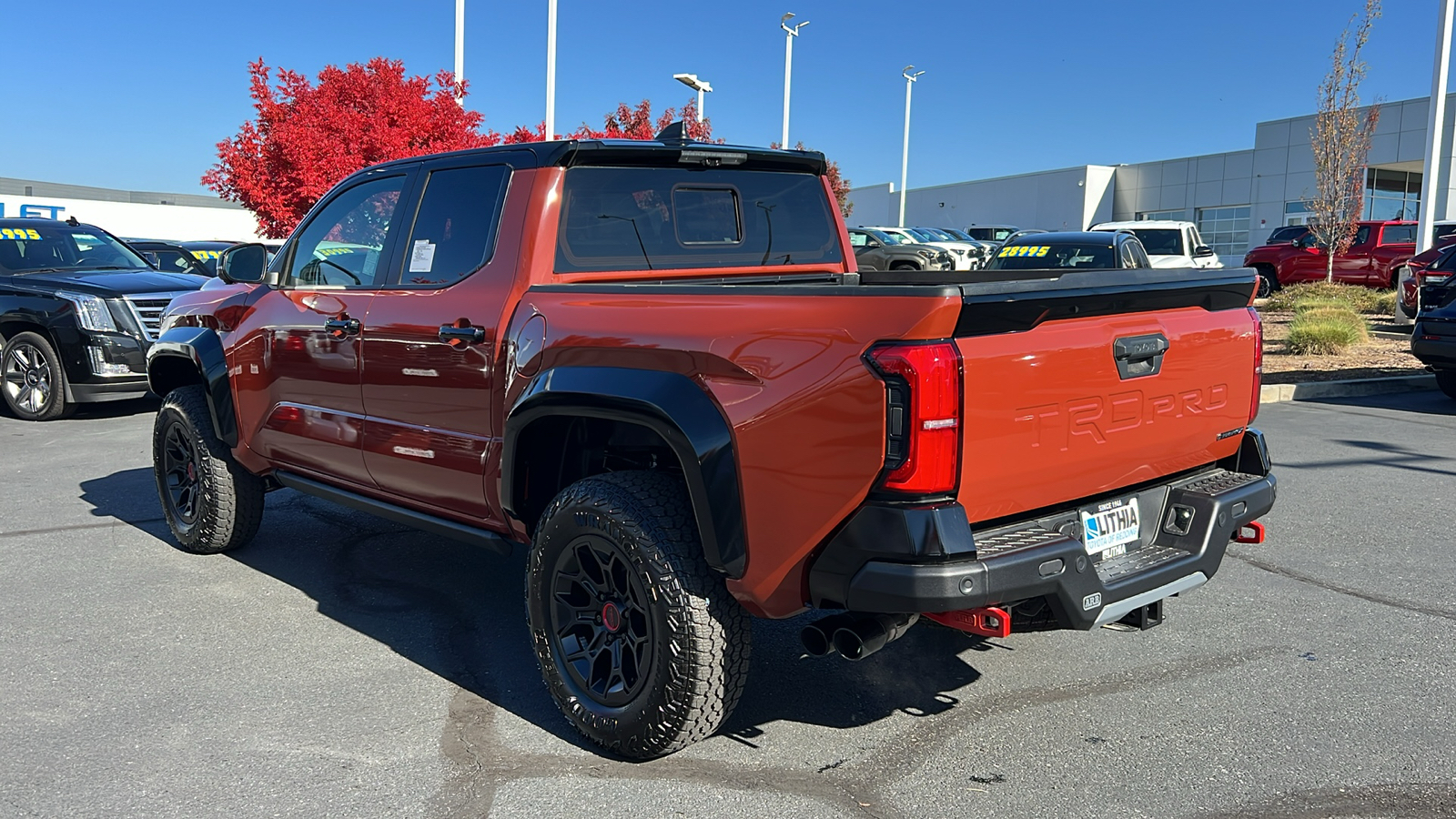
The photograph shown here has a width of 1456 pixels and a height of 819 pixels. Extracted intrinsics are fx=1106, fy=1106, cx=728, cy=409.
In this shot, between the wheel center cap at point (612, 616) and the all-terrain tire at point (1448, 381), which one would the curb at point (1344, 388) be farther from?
the wheel center cap at point (612, 616)

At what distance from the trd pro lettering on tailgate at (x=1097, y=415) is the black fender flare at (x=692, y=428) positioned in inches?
31.6

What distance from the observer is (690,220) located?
14.3 feet

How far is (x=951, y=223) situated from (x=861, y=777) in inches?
2377

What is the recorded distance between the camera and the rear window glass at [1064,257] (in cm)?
1385

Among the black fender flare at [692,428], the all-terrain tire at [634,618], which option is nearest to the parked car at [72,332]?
the all-terrain tire at [634,618]

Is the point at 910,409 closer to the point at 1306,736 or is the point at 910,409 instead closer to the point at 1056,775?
the point at 1056,775

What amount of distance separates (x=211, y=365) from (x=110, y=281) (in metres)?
5.85

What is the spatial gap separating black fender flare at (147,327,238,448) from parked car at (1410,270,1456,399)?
10.7 meters

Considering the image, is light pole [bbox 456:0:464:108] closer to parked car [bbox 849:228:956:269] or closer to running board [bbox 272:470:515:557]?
parked car [bbox 849:228:956:269]

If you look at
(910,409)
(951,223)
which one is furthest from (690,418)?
(951,223)

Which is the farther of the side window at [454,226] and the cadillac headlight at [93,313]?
the cadillac headlight at [93,313]

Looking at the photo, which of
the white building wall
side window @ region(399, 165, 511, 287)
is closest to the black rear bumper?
side window @ region(399, 165, 511, 287)

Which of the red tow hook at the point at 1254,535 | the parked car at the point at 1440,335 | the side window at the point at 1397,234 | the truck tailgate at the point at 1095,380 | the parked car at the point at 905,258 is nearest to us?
the truck tailgate at the point at 1095,380

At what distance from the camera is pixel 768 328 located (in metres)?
3.00
